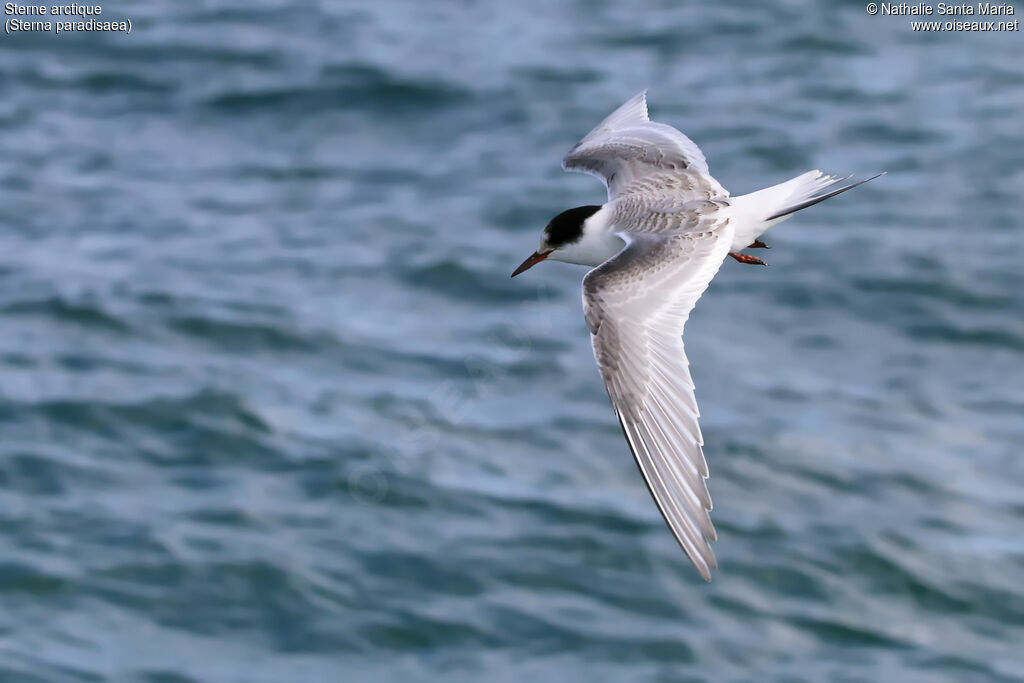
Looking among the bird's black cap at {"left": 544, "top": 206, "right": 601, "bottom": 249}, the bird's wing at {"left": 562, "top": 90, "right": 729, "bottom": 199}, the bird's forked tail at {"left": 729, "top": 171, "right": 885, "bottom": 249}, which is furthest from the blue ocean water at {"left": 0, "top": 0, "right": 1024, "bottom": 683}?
the bird's forked tail at {"left": 729, "top": 171, "right": 885, "bottom": 249}

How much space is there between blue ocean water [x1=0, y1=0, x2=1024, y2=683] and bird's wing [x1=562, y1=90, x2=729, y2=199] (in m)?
3.69

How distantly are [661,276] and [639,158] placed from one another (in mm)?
1215

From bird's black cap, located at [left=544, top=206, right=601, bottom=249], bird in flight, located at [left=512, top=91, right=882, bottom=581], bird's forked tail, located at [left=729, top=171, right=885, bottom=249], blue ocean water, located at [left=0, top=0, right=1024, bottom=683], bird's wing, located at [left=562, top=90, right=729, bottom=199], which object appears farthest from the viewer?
blue ocean water, located at [left=0, top=0, right=1024, bottom=683]

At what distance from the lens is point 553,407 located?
37.4 ft

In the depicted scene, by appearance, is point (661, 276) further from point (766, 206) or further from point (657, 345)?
point (766, 206)

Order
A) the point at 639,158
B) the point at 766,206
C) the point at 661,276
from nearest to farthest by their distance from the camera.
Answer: the point at 661,276 → the point at 766,206 → the point at 639,158

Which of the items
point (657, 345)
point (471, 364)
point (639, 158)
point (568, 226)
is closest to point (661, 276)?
point (657, 345)

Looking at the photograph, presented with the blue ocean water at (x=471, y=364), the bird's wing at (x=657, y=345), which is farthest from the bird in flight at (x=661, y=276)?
the blue ocean water at (x=471, y=364)

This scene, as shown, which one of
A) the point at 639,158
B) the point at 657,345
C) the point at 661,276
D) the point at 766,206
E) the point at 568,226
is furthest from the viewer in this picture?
the point at 639,158

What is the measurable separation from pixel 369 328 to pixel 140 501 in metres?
2.53

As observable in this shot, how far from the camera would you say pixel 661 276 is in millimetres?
5715

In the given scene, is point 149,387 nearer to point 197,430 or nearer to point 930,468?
point 197,430

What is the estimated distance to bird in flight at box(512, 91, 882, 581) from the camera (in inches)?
204

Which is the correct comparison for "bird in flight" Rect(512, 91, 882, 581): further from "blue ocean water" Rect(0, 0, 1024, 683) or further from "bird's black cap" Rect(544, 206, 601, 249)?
"blue ocean water" Rect(0, 0, 1024, 683)
